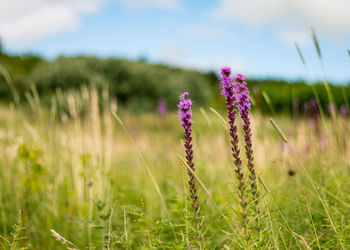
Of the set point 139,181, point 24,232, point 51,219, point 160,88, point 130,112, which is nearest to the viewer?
point 24,232

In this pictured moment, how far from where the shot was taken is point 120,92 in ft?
75.8

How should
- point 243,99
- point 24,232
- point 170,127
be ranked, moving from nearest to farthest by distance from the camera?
point 243,99
point 24,232
point 170,127

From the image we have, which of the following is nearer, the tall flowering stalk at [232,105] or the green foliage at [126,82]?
the tall flowering stalk at [232,105]

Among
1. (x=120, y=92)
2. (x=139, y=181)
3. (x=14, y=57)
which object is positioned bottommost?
(x=139, y=181)

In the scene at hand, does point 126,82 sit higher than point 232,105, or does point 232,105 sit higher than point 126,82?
point 126,82

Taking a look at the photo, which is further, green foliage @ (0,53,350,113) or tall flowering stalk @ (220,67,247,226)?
green foliage @ (0,53,350,113)

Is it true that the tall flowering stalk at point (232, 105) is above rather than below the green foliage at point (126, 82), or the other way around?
below

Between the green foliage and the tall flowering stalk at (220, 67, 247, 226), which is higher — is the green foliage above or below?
above

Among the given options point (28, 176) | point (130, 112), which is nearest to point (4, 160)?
point (28, 176)

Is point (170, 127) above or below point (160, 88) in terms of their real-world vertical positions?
below

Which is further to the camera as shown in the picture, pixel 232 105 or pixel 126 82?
pixel 126 82

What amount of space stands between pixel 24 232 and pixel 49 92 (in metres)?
18.3

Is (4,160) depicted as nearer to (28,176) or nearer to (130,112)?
(28,176)

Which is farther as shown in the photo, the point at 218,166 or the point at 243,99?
the point at 218,166
